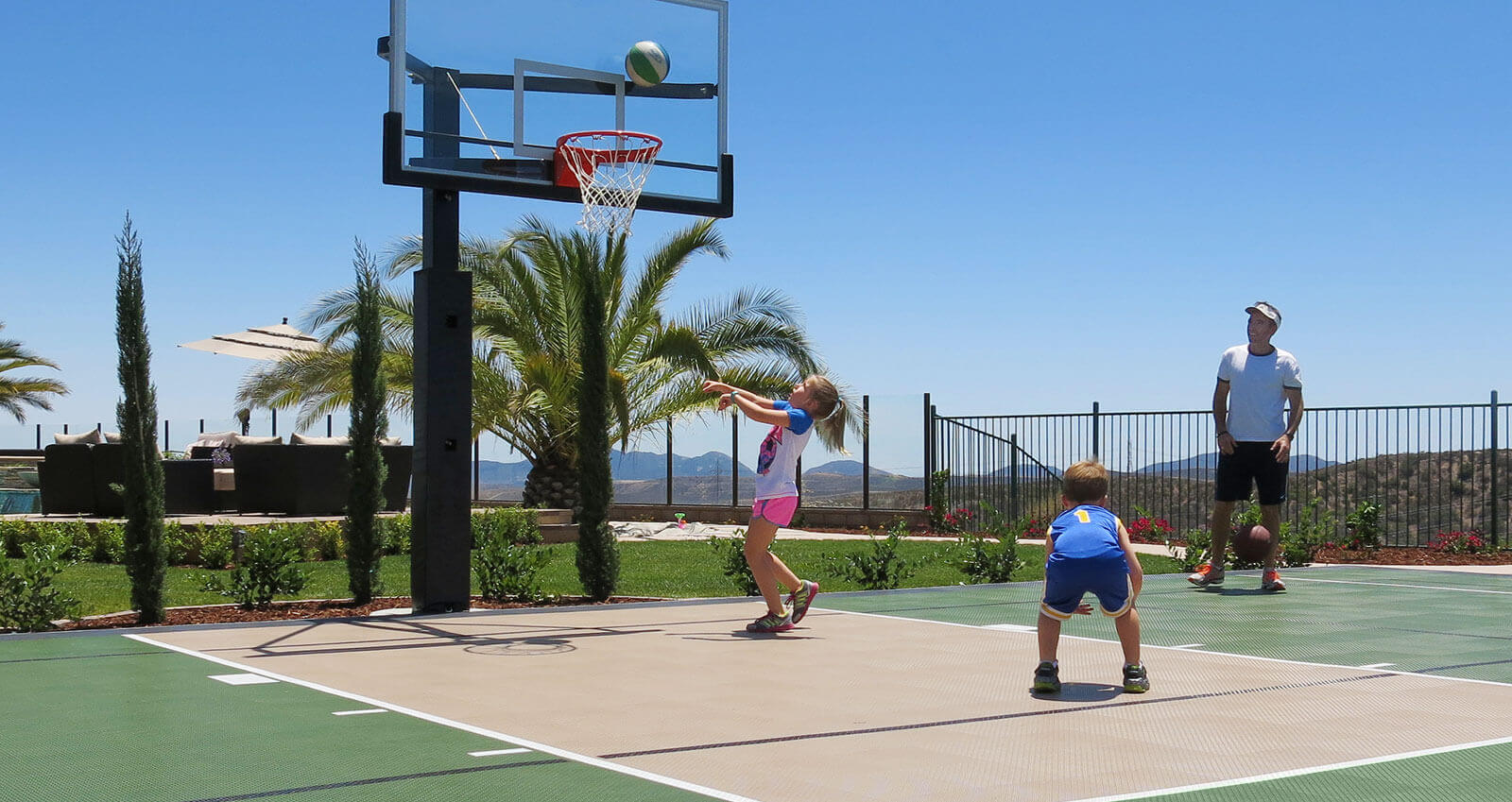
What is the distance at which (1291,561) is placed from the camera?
13273 millimetres

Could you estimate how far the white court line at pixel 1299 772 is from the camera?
3836mm

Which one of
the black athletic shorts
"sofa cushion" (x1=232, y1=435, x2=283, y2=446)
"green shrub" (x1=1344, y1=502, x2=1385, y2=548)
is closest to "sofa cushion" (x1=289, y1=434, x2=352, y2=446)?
"sofa cushion" (x1=232, y1=435, x2=283, y2=446)

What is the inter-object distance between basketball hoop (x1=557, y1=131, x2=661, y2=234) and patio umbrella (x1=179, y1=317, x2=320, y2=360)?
13.9 metres

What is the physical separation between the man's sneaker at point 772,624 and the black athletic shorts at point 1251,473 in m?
4.10

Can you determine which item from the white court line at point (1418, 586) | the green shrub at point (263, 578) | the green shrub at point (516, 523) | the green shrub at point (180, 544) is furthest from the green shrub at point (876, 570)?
the green shrub at point (180, 544)

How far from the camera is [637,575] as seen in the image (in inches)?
507

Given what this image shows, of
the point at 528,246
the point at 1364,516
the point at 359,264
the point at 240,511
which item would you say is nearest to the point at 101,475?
the point at 240,511

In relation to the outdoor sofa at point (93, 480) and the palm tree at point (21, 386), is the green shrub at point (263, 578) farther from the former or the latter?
the palm tree at point (21, 386)

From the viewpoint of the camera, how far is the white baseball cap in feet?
32.6

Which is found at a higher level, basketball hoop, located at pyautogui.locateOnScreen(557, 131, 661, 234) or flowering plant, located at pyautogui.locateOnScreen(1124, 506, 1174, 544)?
basketball hoop, located at pyautogui.locateOnScreen(557, 131, 661, 234)

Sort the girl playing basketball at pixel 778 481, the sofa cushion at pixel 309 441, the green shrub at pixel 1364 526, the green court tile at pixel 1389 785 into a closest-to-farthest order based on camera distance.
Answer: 1. the green court tile at pixel 1389 785
2. the girl playing basketball at pixel 778 481
3. the green shrub at pixel 1364 526
4. the sofa cushion at pixel 309 441

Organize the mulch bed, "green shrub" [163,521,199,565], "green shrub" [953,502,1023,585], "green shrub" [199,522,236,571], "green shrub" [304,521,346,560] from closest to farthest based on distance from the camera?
the mulch bed
"green shrub" [953,502,1023,585]
"green shrub" [199,522,236,571]
"green shrub" [163,521,199,565]
"green shrub" [304,521,346,560]

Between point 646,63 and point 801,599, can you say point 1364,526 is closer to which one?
point 801,599

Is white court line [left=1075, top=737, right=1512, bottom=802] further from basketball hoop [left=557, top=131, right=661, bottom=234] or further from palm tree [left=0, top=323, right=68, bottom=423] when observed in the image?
palm tree [left=0, top=323, right=68, bottom=423]
